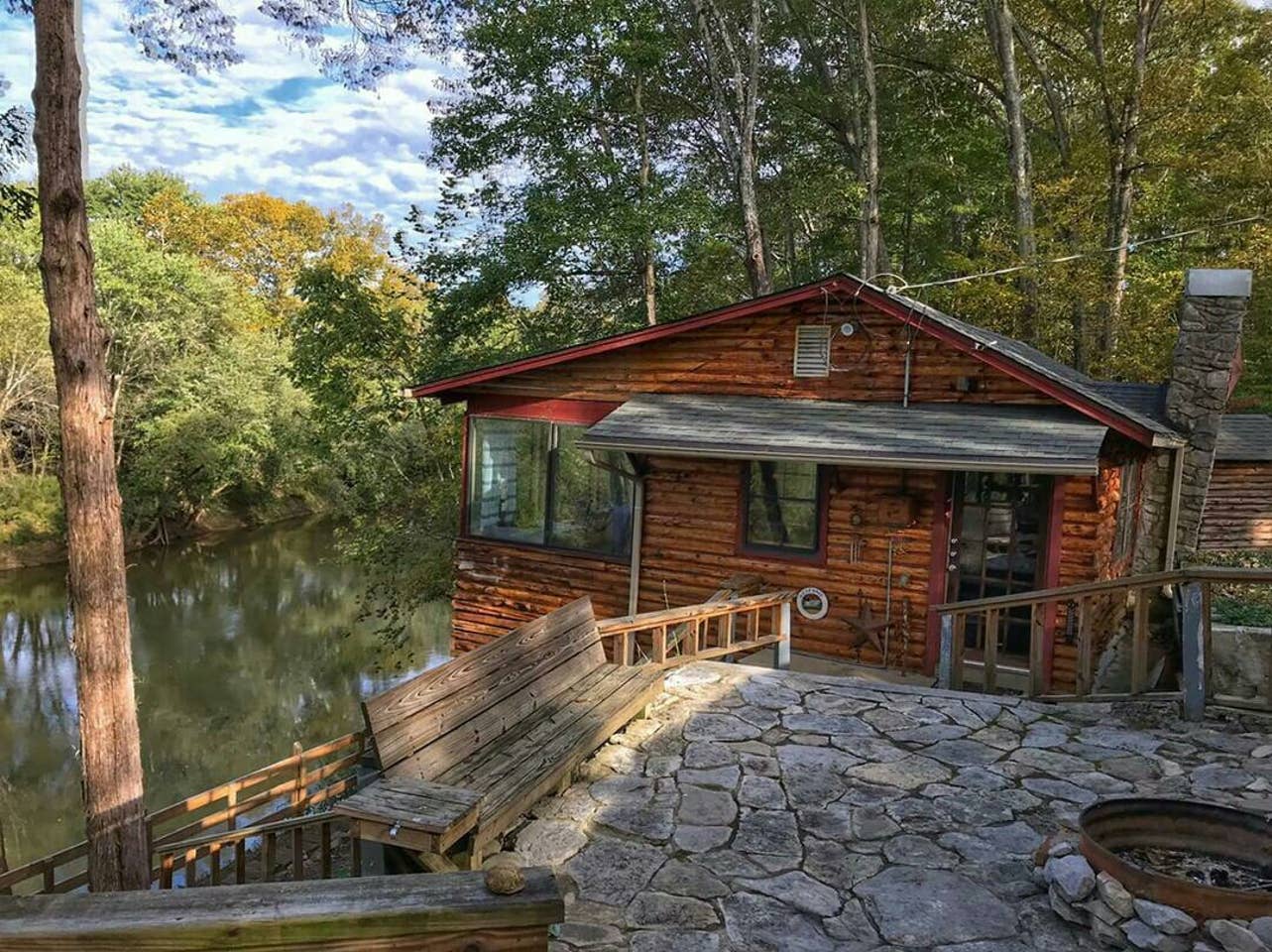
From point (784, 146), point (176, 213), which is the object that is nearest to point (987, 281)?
point (784, 146)

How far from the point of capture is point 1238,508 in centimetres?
1642

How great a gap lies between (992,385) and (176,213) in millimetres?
Result: 38118


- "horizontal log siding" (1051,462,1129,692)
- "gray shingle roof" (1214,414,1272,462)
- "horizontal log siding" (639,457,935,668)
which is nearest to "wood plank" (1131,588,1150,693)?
"horizontal log siding" (1051,462,1129,692)

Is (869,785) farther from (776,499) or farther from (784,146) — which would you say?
(784,146)

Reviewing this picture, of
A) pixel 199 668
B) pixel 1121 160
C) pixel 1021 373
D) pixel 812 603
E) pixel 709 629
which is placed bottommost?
pixel 199 668

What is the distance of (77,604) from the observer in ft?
13.5

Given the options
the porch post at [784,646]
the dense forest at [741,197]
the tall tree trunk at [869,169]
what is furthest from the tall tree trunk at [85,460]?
the tall tree trunk at [869,169]

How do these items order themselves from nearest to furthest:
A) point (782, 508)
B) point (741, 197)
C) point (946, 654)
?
point (946, 654) < point (782, 508) < point (741, 197)

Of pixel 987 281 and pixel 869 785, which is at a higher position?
pixel 987 281

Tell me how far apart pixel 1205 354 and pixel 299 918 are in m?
10.8

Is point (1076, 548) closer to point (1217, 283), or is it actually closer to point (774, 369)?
point (774, 369)

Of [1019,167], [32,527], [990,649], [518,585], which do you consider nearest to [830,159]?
[1019,167]

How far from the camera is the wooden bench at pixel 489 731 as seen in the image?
131 inches

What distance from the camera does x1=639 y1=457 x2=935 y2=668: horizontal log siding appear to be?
26.6 ft
